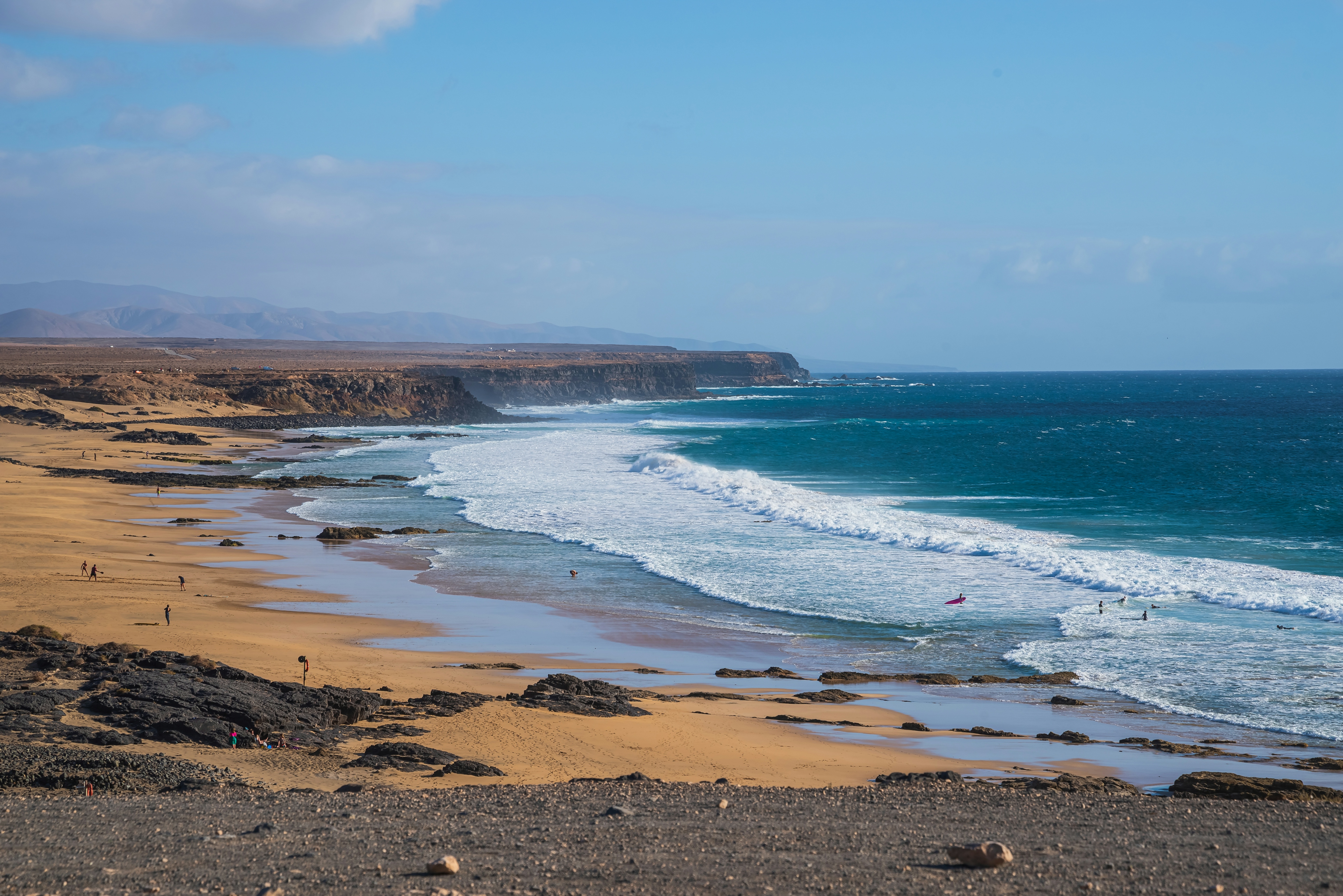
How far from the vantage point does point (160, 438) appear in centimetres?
6756

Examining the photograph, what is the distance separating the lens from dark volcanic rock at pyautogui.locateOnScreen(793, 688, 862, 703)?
1742 centimetres

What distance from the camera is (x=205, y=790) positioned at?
11.7 m

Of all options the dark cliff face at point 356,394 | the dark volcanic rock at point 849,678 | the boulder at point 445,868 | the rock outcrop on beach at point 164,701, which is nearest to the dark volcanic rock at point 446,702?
the rock outcrop on beach at point 164,701

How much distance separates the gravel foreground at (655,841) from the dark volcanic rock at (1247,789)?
0.27m

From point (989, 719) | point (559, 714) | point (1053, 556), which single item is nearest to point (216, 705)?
point (559, 714)

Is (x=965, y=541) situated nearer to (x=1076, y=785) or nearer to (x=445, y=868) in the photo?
(x=1076, y=785)

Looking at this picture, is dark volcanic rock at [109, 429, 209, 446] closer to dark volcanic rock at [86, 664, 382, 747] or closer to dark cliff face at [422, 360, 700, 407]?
dark volcanic rock at [86, 664, 382, 747]

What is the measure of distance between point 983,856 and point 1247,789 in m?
5.03

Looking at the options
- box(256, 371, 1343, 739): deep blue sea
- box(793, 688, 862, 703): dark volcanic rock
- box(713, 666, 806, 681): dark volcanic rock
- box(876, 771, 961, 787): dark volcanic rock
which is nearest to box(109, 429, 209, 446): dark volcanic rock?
box(256, 371, 1343, 739): deep blue sea

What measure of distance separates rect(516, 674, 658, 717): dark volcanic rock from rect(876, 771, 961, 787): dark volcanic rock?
14.4 feet

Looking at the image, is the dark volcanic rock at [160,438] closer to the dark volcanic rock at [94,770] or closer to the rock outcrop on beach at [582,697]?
the rock outcrop on beach at [582,697]

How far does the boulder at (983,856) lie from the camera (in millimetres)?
9141

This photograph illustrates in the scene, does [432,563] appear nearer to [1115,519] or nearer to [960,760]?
[960,760]

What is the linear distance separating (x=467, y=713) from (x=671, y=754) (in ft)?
11.0
